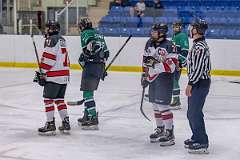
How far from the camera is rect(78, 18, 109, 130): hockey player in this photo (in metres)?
6.51

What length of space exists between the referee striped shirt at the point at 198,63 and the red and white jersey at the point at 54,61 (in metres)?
1.59

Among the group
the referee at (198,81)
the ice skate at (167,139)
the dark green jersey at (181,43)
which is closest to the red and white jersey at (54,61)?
the ice skate at (167,139)

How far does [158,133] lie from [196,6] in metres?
11.0

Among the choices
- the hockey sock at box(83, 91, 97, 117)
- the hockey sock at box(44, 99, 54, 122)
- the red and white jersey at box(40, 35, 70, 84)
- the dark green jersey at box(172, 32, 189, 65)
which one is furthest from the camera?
the dark green jersey at box(172, 32, 189, 65)

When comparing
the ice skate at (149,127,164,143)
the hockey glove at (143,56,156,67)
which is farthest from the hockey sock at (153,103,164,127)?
the hockey glove at (143,56,156,67)

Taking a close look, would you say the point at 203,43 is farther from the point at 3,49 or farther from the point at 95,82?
the point at 3,49

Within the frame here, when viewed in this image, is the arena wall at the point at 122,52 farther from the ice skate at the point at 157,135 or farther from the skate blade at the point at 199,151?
the skate blade at the point at 199,151

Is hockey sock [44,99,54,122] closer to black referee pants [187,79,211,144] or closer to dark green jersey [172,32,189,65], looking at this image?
black referee pants [187,79,211,144]

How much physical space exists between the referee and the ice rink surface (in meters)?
0.17

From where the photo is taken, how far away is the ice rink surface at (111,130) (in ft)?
17.8

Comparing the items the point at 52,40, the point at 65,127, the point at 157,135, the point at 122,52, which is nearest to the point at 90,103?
the point at 65,127

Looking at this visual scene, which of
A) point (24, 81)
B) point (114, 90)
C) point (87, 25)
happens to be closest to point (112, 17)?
point (24, 81)

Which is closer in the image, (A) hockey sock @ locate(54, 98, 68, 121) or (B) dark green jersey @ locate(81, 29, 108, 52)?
(A) hockey sock @ locate(54, 98, 68, 121)

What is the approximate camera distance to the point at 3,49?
1553 centimetres
